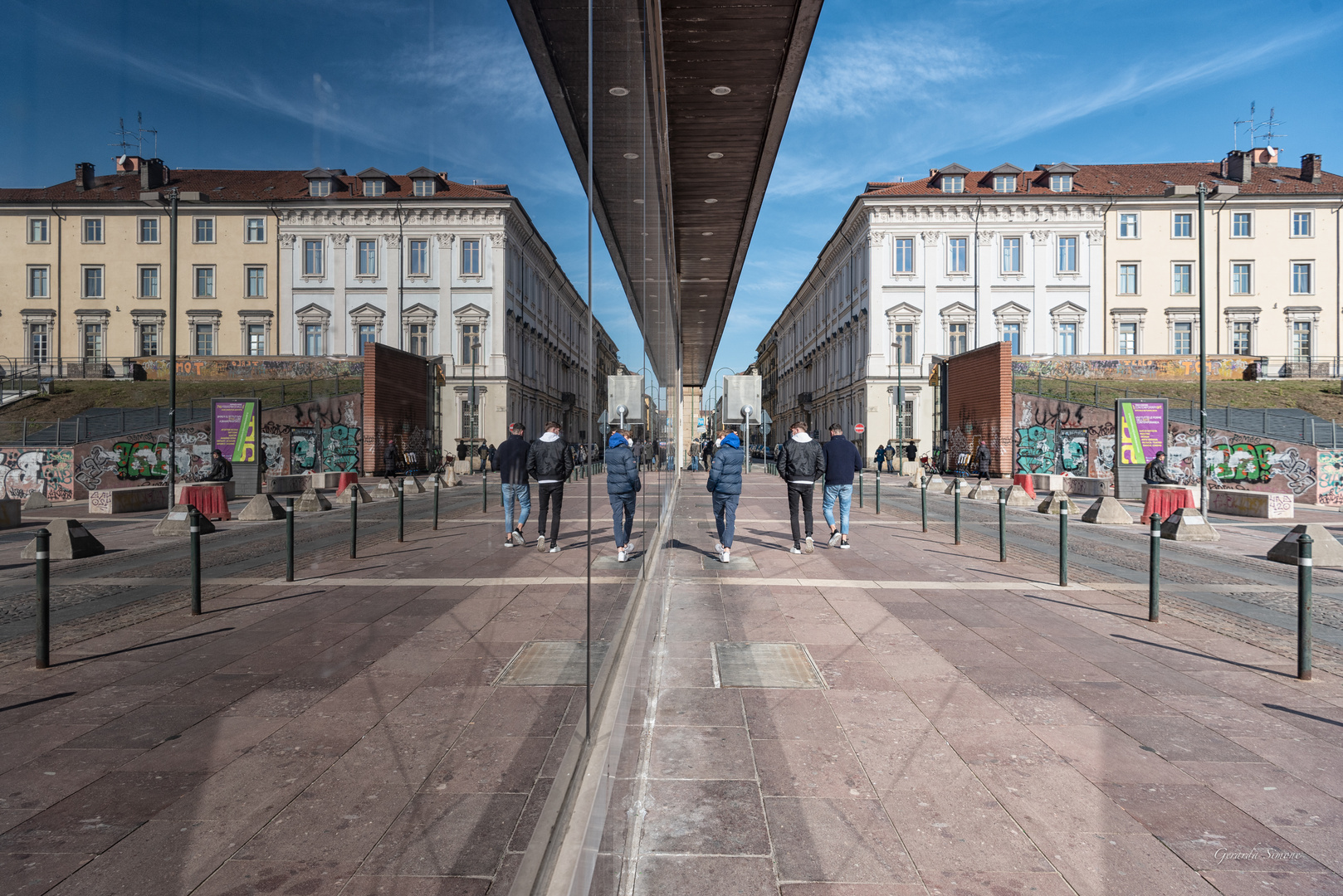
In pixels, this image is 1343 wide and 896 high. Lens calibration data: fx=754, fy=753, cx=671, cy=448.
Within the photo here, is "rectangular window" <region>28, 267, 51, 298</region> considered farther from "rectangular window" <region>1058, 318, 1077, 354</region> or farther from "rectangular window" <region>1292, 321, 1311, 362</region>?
"rectangular window" <region>1292, 321, 1311, 362</region>

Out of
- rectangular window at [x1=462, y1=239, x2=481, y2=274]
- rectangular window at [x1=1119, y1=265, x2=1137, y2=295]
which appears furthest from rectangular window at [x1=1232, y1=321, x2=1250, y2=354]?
rectangular window at [x1=462, y1=239, x2=481, y2=274]

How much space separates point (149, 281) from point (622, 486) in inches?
120

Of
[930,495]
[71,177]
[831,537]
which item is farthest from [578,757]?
[930,495]

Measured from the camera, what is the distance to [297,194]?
1435mm

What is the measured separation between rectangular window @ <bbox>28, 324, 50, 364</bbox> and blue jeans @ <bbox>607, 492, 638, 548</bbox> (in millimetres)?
2644

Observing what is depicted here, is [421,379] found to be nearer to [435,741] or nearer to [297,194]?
[297,194]

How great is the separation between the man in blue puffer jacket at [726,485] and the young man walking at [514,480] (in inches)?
284

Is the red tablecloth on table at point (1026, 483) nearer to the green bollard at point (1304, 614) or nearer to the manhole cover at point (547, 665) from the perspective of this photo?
the green bollard at point (1304, 614)

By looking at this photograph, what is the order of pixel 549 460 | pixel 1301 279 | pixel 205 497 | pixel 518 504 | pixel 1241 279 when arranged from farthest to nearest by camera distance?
pixel 1241 279 → pixel 1301 279 → pixel 205 497 → pixel 549 460 → pixel 518 504

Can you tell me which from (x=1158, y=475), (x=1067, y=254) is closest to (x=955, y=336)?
(x=1067, y=254)

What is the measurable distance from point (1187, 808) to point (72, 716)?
4.05m

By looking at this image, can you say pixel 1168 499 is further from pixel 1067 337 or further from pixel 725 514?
pixel 1067 337

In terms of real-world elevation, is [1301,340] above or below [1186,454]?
above

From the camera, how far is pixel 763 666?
5469mm
